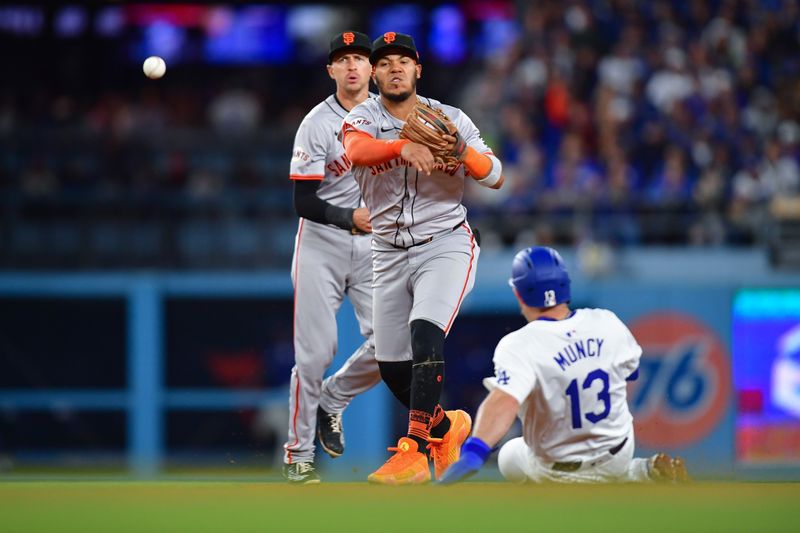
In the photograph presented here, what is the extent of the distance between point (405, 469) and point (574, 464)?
31.6 inches

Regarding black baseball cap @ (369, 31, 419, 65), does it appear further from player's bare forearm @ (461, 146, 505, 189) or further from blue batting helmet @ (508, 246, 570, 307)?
blue batting helmet @ (508, 246, 570, 307)

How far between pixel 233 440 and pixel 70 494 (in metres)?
9.92

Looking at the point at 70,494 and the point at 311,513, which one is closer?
the point at 311,513

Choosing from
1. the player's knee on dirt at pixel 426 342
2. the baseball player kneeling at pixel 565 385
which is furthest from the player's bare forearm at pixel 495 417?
the player's knee on dirt at pixel 426 342

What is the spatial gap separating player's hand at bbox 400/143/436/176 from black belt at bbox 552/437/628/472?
1.44 m

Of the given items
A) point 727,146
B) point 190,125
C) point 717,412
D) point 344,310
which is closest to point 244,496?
point 344,310

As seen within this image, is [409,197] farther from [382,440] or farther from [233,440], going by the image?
[233,440]

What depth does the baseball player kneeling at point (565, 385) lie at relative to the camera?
5.03m

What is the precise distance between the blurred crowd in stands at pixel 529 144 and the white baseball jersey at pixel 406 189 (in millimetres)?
7504

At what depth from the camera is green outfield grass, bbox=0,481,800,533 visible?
3.98m

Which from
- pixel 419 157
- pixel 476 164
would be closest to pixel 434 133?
pixel 419 157

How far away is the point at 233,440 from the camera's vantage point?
15016 millimetres

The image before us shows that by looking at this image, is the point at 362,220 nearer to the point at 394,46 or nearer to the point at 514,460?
the point at 394,46

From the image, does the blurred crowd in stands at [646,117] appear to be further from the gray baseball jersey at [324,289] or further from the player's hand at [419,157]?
the player's hand at [419,157]
